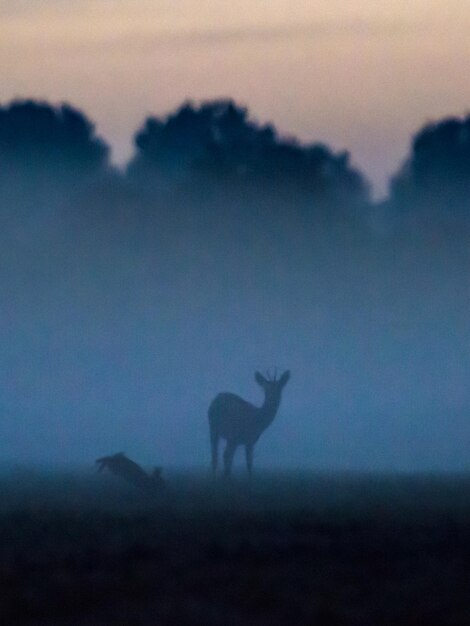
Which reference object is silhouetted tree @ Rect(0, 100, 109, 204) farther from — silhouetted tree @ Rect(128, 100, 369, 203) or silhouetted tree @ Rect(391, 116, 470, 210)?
silhouetted tree @ Rect(391, 116, 470, 210)

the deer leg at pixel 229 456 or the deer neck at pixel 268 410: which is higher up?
the deer neck at pixel 268 410

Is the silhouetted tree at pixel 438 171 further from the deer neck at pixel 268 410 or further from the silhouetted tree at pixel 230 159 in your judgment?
the deer neck at pixel 268 410

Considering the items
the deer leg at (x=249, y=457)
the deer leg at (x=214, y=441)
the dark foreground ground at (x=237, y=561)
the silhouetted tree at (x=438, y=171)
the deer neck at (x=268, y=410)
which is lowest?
the dark foreground ground at (x=237, y=561)

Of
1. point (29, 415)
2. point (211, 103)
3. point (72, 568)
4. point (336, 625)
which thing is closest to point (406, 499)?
point (72, 568)

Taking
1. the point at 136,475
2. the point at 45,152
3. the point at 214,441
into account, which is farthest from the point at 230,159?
the point at 136,475

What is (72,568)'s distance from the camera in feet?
42.7

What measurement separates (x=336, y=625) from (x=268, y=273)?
6778cm

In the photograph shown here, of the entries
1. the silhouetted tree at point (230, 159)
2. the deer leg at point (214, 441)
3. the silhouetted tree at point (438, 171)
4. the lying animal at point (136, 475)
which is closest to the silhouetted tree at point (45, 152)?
the silhouetted tree at point (230, 159)

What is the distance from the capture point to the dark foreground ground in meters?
11.2

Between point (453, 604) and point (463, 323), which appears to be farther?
point (463, 323)

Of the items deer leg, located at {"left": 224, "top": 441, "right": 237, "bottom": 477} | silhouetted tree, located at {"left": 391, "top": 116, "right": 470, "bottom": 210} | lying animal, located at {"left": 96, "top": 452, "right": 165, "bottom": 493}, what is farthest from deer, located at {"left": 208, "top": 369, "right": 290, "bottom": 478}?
silhouetted tree, located at {"left": 391, "top": 116, "right": 470, "bottom": 210}

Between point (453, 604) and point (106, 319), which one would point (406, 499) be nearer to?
point (453, 604)

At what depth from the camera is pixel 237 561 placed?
13.4 metres

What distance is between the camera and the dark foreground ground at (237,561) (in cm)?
1119
